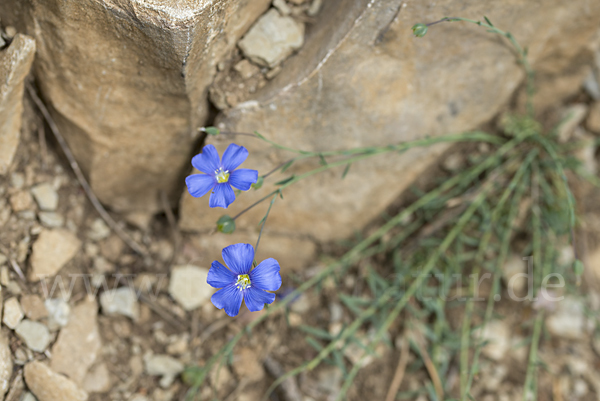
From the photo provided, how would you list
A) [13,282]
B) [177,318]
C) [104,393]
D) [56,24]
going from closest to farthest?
[56,24] → [13,282] → [104,393] → [177,318]

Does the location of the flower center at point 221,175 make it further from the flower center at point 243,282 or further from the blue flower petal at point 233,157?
the flower center at point 243,282

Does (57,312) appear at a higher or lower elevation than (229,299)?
higher

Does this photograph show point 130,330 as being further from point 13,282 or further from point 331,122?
point 331,122

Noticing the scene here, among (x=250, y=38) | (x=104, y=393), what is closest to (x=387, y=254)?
(x=250, y=38)

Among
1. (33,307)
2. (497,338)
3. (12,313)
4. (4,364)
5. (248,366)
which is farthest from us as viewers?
(497,338)

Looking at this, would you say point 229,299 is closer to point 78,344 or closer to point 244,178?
point 244,178

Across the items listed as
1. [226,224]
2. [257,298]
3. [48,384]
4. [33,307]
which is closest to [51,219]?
[33,307]

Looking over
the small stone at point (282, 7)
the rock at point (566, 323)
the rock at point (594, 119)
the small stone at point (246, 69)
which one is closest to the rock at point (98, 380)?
the small stone at point (246, 69)
